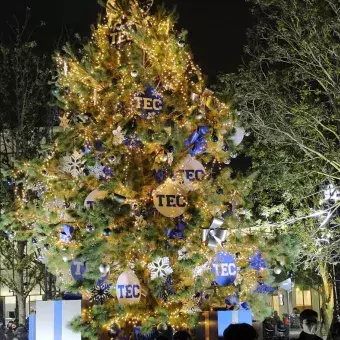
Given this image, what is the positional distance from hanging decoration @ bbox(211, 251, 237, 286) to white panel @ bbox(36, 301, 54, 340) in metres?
3.28

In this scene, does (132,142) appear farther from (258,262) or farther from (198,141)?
(258,262)

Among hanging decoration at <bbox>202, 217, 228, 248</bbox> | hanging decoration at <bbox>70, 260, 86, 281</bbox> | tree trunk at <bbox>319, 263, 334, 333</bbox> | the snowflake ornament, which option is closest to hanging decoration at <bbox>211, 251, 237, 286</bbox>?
hanging decoration at <bbox>202, 217, 228, 248</bbox>

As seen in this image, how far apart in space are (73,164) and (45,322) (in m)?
3.13

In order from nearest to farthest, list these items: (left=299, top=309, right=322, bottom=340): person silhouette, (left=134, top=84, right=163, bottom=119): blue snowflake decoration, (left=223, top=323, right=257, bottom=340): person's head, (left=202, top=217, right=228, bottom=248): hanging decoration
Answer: (left=223, top=323, right=257, bottom=340): person's head
(left=299, top=309, right=322, bottom=340): person silhouette
(left=202, top=217, right=228, bottom=248): hanging decoration
(left=134, top=84, right=163, bottom=119): blue snowflake decoration

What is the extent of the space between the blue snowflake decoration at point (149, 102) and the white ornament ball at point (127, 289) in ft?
10.4

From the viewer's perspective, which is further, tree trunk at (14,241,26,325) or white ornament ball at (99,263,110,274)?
tree trunk at (14,241,26,325)

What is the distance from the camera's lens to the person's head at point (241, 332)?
4574 mm

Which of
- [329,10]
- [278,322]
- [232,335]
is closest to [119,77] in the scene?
[329,10]

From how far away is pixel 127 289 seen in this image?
40.3 ft

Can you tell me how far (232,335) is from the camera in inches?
181

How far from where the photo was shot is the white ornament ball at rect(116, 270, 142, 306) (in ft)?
40.2

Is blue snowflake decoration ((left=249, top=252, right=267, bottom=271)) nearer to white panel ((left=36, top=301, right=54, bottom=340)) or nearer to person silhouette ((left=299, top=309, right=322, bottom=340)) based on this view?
white panel ((left=36, top=301, right=54, bottom=340))

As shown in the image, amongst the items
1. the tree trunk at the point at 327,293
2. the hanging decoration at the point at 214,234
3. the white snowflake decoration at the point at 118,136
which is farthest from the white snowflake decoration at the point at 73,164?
the tree trunk at the point at 327,293

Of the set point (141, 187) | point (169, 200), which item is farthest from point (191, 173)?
point (141, 187)
